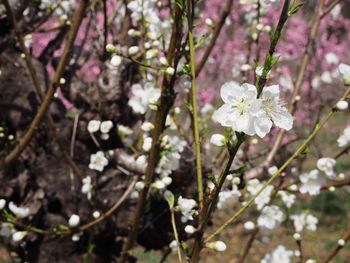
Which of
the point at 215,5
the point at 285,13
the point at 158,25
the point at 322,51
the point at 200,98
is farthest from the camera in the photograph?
the point at 215,5

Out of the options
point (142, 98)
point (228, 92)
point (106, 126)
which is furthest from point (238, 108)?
point (106, 126)

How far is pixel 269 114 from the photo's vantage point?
1151 mm

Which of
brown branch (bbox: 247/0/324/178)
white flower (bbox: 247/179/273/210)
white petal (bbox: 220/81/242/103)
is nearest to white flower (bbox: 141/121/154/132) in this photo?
white petal (bbox: 220/81/242/103)

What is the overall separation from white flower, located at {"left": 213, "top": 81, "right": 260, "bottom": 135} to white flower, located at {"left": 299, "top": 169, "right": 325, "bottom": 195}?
4.81 feet

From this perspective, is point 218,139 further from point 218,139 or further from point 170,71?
point 170,71

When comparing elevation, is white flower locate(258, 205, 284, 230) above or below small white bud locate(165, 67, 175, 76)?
below

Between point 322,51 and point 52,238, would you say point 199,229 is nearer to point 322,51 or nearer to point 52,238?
point 52,238

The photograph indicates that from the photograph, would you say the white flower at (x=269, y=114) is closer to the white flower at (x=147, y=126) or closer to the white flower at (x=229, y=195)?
the white flower at (x=147, y=126)

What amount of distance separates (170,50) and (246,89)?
571mm

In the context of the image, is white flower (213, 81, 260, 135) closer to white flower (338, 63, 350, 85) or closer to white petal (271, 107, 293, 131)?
white petal (271, 107, 293, 131)

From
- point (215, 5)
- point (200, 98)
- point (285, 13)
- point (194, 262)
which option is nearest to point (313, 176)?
point (194, 262)

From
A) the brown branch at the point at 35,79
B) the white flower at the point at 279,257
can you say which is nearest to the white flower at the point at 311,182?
the white flower at the point at 279,257

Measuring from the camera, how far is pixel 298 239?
232cm

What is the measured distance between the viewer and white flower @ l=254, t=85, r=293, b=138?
3.55 ft
